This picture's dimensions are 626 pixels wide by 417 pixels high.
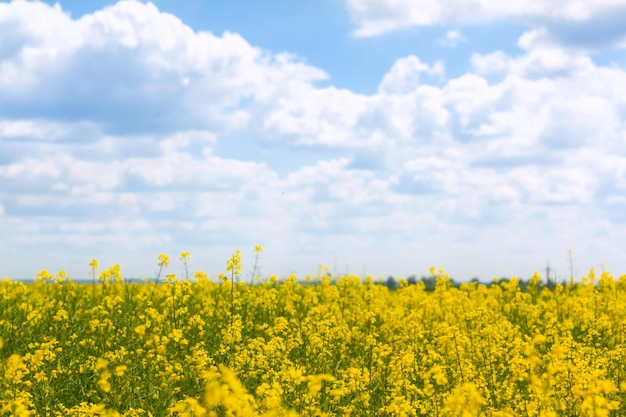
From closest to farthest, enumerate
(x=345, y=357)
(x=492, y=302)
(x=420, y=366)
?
1. (x=420, y=366)
2. (x=345, y=357)
3. (x=492, y=302)

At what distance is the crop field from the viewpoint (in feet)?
16.8

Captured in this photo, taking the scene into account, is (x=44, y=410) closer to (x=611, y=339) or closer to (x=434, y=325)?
(x=434, y=325)

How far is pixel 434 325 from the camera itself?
10.1 meters

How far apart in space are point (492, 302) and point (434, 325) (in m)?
2.41

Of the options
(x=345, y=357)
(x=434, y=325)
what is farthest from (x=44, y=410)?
(x=434, y=325)

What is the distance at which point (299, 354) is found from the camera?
8008 mm

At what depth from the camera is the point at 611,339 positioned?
31.4 feet

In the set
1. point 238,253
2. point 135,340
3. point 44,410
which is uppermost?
point 238,253

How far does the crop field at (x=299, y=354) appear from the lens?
513cm

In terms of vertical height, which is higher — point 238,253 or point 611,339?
point 238,253

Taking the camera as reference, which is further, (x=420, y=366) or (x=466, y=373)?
(x=420, y=366)

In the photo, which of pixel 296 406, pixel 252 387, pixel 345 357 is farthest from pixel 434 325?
pixel 296 406

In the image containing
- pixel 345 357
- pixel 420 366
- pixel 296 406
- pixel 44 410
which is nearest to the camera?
pixel 296 406

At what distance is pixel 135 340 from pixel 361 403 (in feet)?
10.7
